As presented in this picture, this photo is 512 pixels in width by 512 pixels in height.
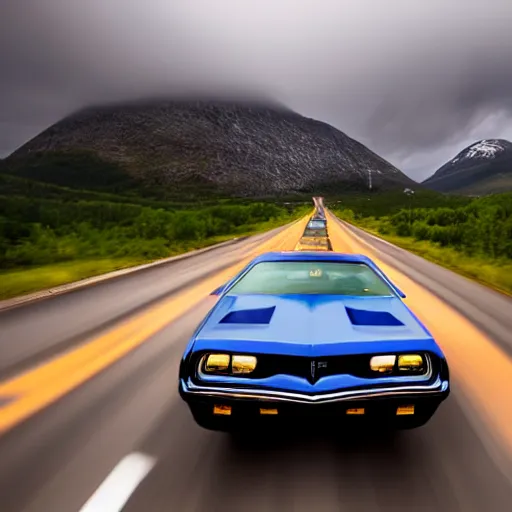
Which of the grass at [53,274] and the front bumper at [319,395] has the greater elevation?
the front bumper at [319,395]

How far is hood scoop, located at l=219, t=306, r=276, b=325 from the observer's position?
369cm

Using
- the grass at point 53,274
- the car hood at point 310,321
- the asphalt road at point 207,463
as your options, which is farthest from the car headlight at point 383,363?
the grass at point 53,274

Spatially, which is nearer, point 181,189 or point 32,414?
point 32,414

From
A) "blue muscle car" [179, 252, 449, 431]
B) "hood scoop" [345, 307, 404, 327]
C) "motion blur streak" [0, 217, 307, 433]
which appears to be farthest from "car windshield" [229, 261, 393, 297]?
"motion blur streak" [0, 217, 307, 433]

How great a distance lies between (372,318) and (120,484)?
2160mm

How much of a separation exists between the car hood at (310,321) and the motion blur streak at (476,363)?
49.6 inches

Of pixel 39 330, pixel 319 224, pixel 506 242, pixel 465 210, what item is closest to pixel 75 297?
pixel 39 330

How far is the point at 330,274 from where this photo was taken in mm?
5078

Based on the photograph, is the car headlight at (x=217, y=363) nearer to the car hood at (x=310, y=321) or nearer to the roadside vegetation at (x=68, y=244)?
the car hood at (x=310, y=321)

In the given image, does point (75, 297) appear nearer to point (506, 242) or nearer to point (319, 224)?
point (506, 242)

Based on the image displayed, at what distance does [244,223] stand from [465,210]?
2738 centimetres

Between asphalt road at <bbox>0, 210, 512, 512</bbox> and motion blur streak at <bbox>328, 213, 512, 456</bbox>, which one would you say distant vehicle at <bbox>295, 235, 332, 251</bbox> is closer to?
motion blur streak at <bbox>328, 213, 512, 456</bbox>

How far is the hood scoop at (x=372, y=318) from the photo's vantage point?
363 centimetres

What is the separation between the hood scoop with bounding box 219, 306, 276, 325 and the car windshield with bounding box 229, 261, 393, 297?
61 cm
